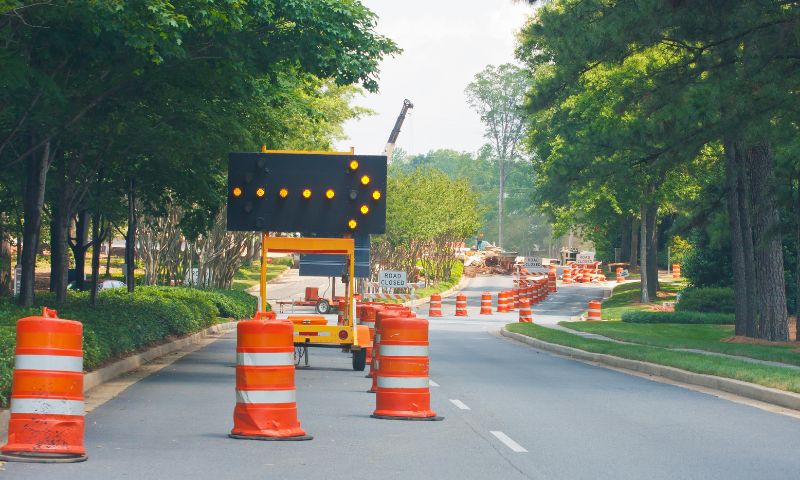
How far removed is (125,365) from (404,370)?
8.14 metres

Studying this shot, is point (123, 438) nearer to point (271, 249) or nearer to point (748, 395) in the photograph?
point (271, 249)

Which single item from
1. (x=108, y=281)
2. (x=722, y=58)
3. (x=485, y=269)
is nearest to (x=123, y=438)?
(x=722, y=58)

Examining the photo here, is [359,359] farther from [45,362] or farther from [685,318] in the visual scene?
[685,318]

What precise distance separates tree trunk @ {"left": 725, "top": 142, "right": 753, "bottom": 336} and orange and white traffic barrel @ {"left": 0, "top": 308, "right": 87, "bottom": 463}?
25327 mm

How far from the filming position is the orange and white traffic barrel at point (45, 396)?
33.2 feet

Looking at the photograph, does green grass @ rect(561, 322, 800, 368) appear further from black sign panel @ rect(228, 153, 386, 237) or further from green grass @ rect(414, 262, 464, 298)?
green grass @ rect(414, 262, 464, 298)

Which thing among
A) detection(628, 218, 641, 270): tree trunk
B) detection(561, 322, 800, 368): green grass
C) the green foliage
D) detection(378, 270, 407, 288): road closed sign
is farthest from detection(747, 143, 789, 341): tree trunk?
the green foliage

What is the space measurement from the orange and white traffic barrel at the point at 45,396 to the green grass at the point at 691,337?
16697mm

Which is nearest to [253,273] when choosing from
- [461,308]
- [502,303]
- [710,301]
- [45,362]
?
[502,303]

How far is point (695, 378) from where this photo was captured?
20922 millimetres

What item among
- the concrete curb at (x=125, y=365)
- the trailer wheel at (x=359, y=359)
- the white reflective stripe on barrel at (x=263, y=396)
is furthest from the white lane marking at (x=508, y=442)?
the trailer wheel at (x=359, y=359)

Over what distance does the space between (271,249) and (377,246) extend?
169ft

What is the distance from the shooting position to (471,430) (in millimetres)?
13344

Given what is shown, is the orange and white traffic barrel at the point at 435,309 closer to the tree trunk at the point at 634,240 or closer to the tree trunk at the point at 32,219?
the tree trunk at the point at 634,240
